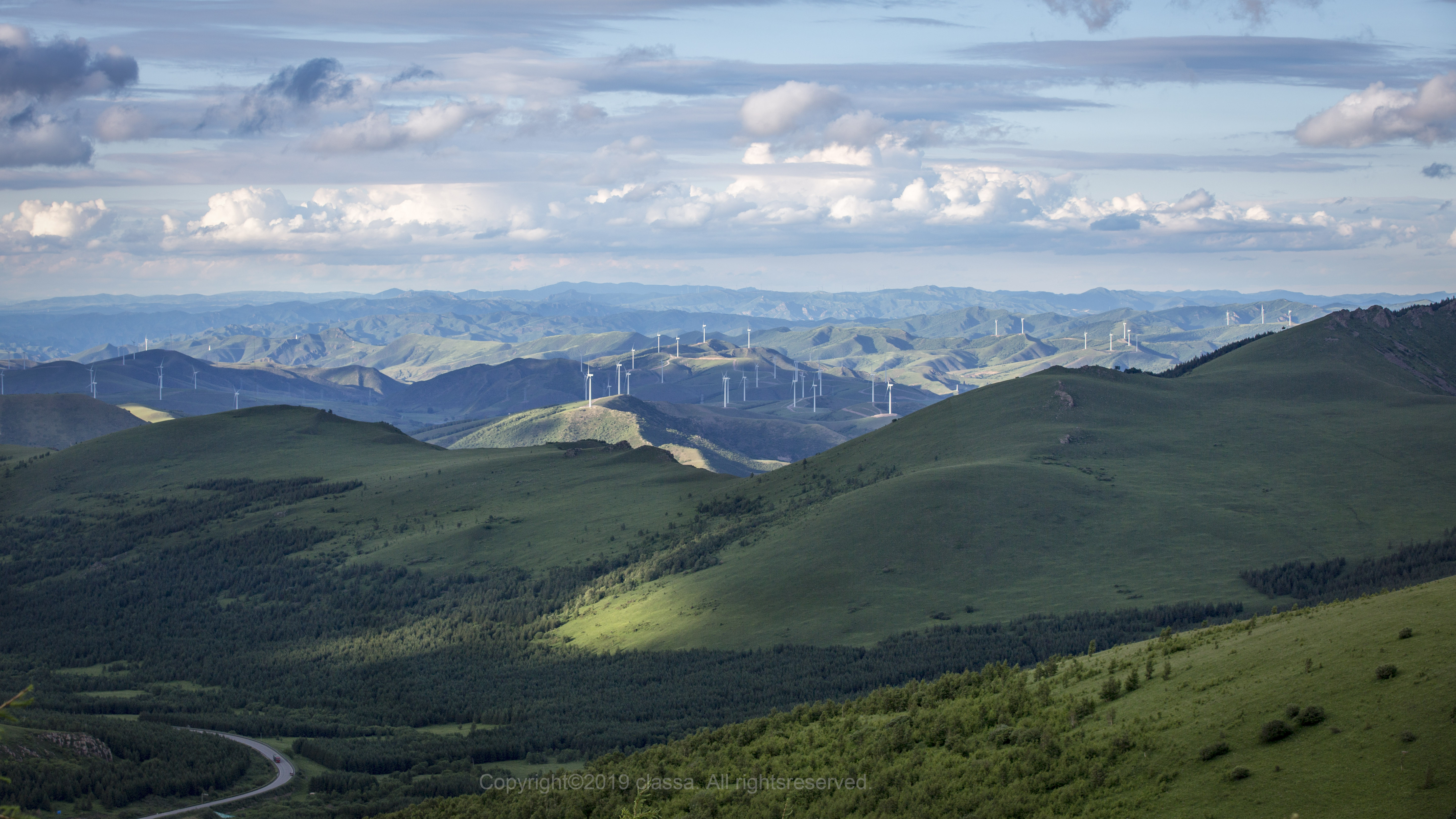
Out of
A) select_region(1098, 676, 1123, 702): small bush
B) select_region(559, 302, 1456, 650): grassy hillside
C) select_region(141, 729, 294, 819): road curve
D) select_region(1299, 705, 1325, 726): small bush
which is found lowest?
select_region(141, 729, 294, 819): road curve

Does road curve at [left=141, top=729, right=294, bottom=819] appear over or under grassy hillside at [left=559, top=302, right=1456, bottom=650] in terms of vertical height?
under

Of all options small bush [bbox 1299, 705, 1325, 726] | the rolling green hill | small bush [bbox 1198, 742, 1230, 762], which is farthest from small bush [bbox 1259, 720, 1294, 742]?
the rolling green hill

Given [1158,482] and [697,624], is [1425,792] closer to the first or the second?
[697,624]

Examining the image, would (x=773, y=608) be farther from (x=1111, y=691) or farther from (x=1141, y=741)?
(x=1141, y=741)

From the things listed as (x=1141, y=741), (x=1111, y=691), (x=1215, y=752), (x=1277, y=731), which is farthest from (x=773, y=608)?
(x=1277, y=731)

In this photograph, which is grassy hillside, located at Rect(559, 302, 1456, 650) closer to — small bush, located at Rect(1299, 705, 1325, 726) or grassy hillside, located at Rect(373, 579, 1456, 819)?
grassy hillside, located at Rect(373, 579, 1456, 819)

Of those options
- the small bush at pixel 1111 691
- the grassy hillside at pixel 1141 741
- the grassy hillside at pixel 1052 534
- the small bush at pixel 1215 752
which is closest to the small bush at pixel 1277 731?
the grassy hillside at pixel 1141 741
